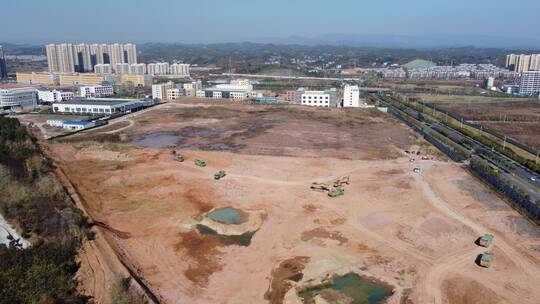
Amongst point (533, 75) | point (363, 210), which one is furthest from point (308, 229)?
point (533, 75)

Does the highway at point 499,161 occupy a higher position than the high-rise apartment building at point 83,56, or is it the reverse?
the high-rise apartment building at point 83,56

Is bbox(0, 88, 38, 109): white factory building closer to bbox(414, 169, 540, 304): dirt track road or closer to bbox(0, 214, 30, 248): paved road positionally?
bbox(0, 214, 30, 248): paved road

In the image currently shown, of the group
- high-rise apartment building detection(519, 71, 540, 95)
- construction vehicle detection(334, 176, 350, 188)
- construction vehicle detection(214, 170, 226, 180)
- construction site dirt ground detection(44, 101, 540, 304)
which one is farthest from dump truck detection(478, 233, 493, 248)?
high-rise apartment building detection(519, 71, 540, 95)

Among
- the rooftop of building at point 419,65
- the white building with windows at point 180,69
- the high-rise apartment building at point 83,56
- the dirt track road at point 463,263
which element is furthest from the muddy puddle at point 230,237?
the rooftop of building at point 419,65

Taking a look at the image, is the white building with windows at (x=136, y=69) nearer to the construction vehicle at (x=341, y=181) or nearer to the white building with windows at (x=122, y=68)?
the white building with windows at (x=122, y=68)

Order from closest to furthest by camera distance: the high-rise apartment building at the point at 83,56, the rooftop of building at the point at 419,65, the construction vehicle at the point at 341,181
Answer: the construction vehicle at the point at 341,181, the high-rise apartment building at the point at 83,56, the rooftop of building at the point at 419,65
